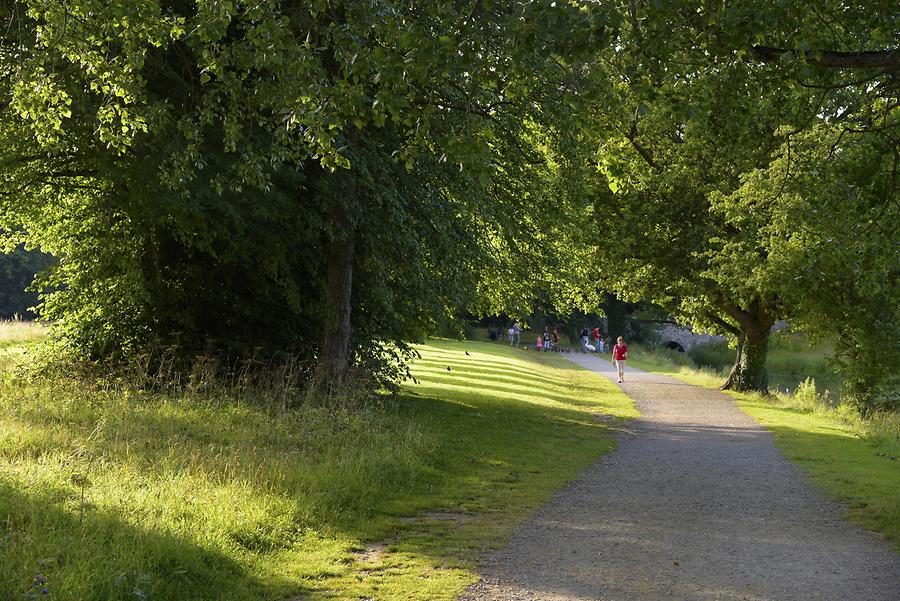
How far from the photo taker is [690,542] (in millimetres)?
8898

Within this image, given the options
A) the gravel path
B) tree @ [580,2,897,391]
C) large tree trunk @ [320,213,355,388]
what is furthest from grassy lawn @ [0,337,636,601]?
tree @ [580,2,897,391]

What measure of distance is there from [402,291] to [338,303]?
1.57m

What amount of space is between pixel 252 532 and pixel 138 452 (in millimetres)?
2528

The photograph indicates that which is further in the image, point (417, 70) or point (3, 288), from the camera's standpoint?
point (3, 288)

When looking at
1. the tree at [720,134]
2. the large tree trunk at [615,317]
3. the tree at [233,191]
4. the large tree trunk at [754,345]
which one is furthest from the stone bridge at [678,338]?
the tree at [233,191]

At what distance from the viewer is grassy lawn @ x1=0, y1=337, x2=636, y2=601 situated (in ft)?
21.3

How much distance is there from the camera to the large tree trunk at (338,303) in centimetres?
1705

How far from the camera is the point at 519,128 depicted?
52.4ft

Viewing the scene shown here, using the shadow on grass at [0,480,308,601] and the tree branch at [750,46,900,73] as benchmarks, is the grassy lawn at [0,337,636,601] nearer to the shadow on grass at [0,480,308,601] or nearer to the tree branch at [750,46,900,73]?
the shadow on grass at [0,480,308,601]

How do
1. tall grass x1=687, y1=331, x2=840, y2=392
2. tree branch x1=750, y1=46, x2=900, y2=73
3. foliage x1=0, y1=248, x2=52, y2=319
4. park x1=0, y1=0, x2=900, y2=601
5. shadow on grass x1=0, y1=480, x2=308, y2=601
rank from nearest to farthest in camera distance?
shadow on grass x1=0, y1=480, x2=308, y2=601, park x1=0, y1=0, x2=900, y2=601, tree branch x1=750, y1=46, x2=900, y2=73, tall grass x1=687, y1=331, x2=840, y2=392, foliage x1=0, y1=248, x2=52, y2=319

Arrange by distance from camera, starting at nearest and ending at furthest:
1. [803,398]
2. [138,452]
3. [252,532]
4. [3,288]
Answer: [252,532], [138,452], [803,398], [3,288]

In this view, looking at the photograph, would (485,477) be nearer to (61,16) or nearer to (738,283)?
(61,16)

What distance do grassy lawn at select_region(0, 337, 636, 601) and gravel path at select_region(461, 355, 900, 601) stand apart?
459mm

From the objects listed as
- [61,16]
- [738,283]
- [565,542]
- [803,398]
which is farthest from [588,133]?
[803,398]
